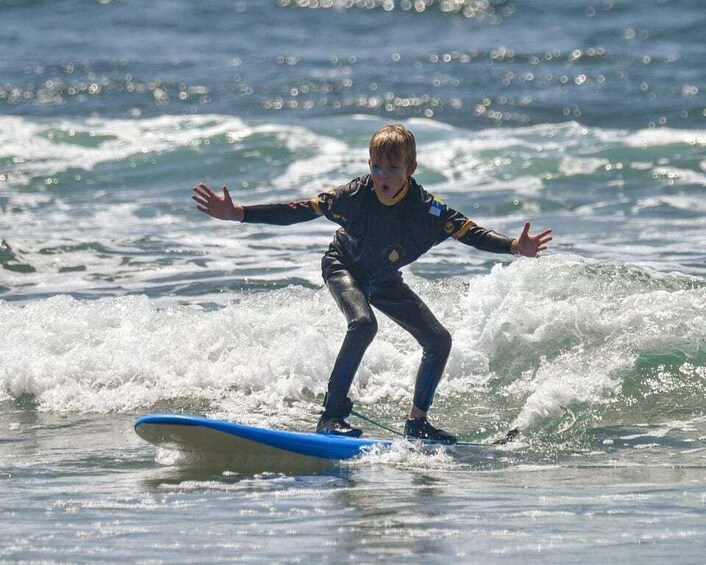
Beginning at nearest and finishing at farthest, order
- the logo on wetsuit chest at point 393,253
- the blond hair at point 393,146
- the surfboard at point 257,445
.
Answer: the blond hair at point 393,146
the surfboard at point 257,445
the logo on wetsuit chest at point 393,253

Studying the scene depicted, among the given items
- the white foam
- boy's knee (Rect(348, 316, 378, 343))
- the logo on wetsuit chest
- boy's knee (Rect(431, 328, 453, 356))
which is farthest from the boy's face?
the white foam

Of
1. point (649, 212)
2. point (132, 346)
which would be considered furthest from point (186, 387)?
point (649, 212)

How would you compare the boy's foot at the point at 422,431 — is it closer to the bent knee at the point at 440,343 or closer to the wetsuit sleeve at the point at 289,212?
the bent knee at the point at 440,343

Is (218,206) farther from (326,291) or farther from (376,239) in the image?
(326,291)

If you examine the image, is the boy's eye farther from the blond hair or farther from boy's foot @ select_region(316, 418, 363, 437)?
boy's foot @ select_region(316, 418, 363, 437)

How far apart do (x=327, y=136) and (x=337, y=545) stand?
1463 centimetres

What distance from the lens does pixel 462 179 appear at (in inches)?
678

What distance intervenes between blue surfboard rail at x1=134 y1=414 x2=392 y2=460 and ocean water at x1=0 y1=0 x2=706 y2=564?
0.29 feet

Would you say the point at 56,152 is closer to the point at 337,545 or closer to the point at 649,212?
the point at 649,212

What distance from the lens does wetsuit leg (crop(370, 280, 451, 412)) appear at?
696 cm

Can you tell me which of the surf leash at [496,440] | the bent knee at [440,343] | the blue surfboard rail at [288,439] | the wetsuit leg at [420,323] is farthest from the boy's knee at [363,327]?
the surf leash at [496,440]

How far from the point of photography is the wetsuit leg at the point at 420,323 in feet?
22.9

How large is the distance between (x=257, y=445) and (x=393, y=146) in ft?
5.32

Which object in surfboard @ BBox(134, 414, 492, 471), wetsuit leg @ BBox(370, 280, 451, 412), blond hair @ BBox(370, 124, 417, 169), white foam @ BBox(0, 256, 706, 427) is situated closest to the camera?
blond hair @ BBox(370, 124, 417, 169)
